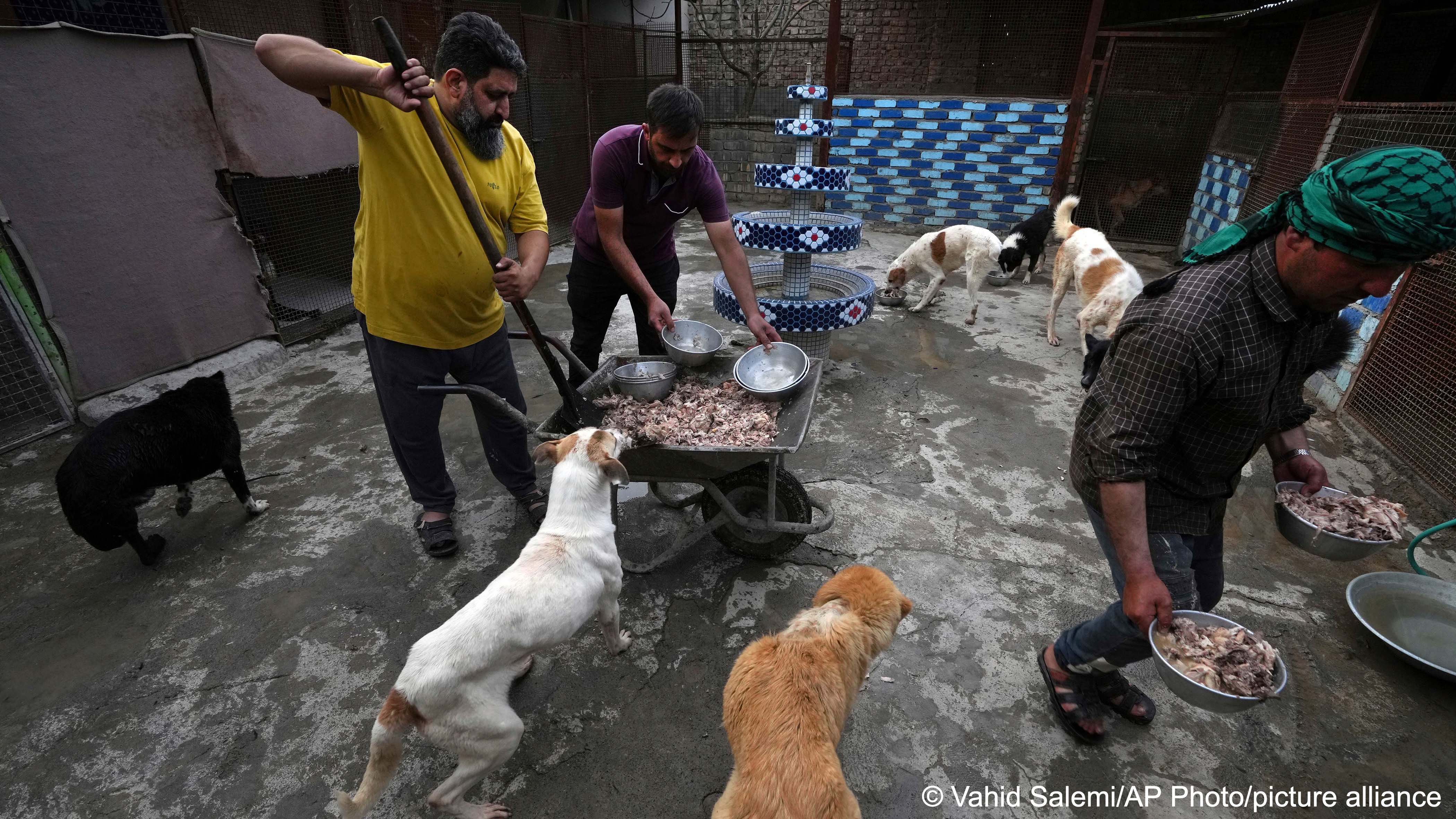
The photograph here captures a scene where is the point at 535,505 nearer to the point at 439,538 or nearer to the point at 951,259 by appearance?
the point at 439,538

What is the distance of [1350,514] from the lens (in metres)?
2.05

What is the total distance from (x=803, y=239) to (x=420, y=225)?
2721 mm

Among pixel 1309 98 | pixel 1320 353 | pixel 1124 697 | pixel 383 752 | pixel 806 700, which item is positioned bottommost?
pixel 1124 697

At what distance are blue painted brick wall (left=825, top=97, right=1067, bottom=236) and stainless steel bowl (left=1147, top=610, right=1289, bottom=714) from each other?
9.30m

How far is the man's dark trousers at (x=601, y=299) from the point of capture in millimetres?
3799

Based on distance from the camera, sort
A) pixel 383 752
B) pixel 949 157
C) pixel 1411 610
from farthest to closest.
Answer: pixel 949 157, pixel 1411 610, pixel 383 752

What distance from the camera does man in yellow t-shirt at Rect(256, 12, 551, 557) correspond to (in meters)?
2.18

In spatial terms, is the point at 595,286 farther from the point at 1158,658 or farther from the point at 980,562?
the point at 1158,658

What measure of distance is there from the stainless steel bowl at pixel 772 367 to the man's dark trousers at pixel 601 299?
0.80 m

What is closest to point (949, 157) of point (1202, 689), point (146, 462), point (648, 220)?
point (648, 220)

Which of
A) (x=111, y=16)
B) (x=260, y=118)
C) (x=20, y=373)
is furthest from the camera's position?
(x=260, y=118)

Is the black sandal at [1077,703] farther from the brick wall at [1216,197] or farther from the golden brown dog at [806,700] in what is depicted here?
the brick wall at [1216,197]

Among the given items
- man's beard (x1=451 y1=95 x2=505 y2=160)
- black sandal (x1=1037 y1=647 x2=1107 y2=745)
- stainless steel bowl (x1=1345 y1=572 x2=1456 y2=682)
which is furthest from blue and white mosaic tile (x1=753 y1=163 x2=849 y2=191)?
stainless steel bowl (x1=1345 y1=572 x2=1456 y2=682)

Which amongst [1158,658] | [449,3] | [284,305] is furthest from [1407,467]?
[449,3]
